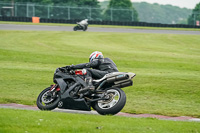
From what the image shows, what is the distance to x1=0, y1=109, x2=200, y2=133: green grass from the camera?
7.14m

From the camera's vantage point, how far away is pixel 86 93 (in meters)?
9.27

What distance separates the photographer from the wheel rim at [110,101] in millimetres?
8883

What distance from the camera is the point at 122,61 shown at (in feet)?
68.7

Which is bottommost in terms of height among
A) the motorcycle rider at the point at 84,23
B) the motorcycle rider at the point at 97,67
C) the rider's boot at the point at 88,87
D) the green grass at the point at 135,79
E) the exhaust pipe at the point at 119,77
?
the green grass at the point at 135,79

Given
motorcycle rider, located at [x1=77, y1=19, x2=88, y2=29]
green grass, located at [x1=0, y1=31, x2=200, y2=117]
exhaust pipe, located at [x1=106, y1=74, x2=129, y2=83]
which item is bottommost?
green grass, located at [x1=0, y1=31, x2=200, y2=117]

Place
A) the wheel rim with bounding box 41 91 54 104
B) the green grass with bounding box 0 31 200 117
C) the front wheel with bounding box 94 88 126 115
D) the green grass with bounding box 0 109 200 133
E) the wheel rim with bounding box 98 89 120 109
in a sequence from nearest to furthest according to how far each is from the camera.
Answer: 1. the green grass with bounding box 0 109 200 133
2. the front wheel with bounding box 94 88 126 115
3. the wheel rim with bounding box 98 89 120 109
4. the wheel rim with bounding box 41 91 54 104
5. the green grass with bounding box 0 31 200 117

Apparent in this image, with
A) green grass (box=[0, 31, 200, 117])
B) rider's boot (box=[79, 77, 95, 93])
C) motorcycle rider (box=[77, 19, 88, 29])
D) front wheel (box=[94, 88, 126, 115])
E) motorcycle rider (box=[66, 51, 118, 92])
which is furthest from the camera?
motorcycle rider (box=[77, 19, 88, 29])

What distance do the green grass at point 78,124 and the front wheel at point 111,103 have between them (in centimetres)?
32

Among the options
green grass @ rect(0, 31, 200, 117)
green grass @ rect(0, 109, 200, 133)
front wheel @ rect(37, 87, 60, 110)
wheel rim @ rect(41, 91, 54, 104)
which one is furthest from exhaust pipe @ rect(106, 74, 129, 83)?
green grass @ rect(0, 31, 200, 117)

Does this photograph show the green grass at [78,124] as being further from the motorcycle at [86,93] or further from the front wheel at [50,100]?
the front wheel at [50,100]

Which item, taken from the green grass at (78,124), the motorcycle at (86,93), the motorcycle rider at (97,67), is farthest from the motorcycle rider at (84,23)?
the green grass at (78,124)

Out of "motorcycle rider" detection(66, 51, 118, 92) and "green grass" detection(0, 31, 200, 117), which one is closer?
"motorcycle rider" detection(66, 51, 118, 92)

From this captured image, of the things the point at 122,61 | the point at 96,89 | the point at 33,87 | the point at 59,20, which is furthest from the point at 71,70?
the point at 59,20

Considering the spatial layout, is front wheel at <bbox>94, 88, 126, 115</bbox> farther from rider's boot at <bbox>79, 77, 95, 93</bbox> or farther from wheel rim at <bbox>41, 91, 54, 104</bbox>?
wheel rim at <bbox>41, 91, 54, 104</bbox>
